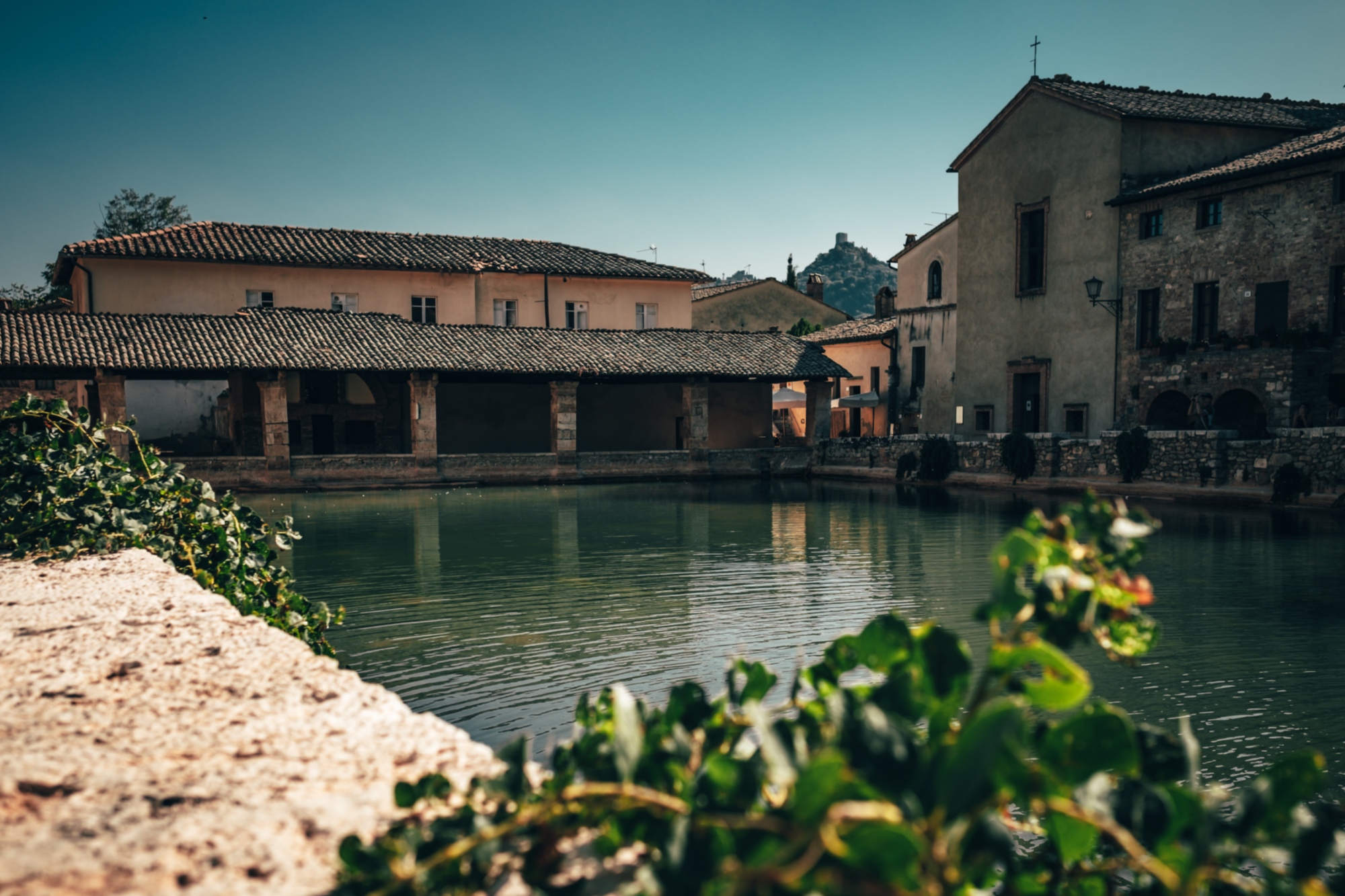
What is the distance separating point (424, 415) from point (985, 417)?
16558 millimetres

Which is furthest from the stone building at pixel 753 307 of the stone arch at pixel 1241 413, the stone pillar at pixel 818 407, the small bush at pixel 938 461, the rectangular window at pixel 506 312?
the stone arch at pixel 1241 413

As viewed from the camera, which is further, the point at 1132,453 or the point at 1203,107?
the point at 1203,107

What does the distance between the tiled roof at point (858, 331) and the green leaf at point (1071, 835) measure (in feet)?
113

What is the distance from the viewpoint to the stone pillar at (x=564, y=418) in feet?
90.7

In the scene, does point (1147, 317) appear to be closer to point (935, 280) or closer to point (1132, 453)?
point (1132, 453)

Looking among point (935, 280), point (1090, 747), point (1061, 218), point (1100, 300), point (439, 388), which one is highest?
point (1061, 218)

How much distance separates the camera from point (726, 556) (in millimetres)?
12312

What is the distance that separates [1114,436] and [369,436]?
22.2 meters

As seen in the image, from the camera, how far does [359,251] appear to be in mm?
32375

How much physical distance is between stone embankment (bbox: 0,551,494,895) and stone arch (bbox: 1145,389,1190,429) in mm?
24004

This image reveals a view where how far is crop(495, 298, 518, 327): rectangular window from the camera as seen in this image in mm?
34188

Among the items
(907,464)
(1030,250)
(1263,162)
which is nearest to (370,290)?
(907,464)

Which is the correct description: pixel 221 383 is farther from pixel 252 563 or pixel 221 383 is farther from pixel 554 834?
pixel 554 834

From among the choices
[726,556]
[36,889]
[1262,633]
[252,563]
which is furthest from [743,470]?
[36,889]
